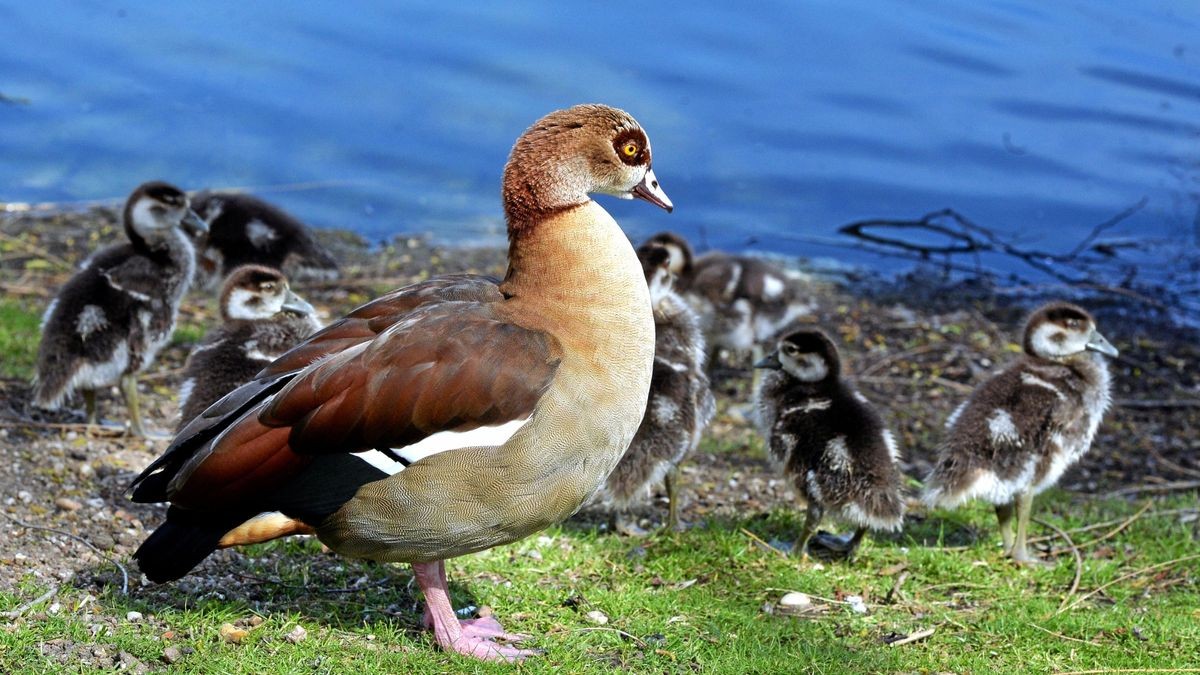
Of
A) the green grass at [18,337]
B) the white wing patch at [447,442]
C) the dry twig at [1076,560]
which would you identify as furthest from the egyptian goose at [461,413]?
the green grass at [18,337]

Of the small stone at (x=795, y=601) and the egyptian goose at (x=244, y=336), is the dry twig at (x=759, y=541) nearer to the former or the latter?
the small stone at (x=795, y=601)

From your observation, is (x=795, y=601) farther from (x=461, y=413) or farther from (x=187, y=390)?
(x=187, y=390)

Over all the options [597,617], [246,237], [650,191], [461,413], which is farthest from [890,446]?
[246,237]

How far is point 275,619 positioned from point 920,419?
16.4 ft

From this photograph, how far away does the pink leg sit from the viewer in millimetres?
4691

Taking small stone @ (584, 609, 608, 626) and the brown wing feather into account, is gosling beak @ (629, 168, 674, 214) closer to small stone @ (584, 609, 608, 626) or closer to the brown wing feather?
the brown wing feather

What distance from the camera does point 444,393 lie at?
4.30 m

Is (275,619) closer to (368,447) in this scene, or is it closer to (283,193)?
(368,447)

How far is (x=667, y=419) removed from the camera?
6141 mm

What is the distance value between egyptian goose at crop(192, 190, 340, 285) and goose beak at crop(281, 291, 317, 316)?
8.42 feet

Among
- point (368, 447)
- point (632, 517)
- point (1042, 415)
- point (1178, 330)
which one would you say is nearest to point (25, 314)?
point (632, 517)

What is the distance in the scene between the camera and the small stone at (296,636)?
4632mm

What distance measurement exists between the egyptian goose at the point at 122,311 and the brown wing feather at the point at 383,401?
2.64m

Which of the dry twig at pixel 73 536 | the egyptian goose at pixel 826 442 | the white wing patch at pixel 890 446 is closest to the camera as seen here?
the dry twig at pixel 73 536
